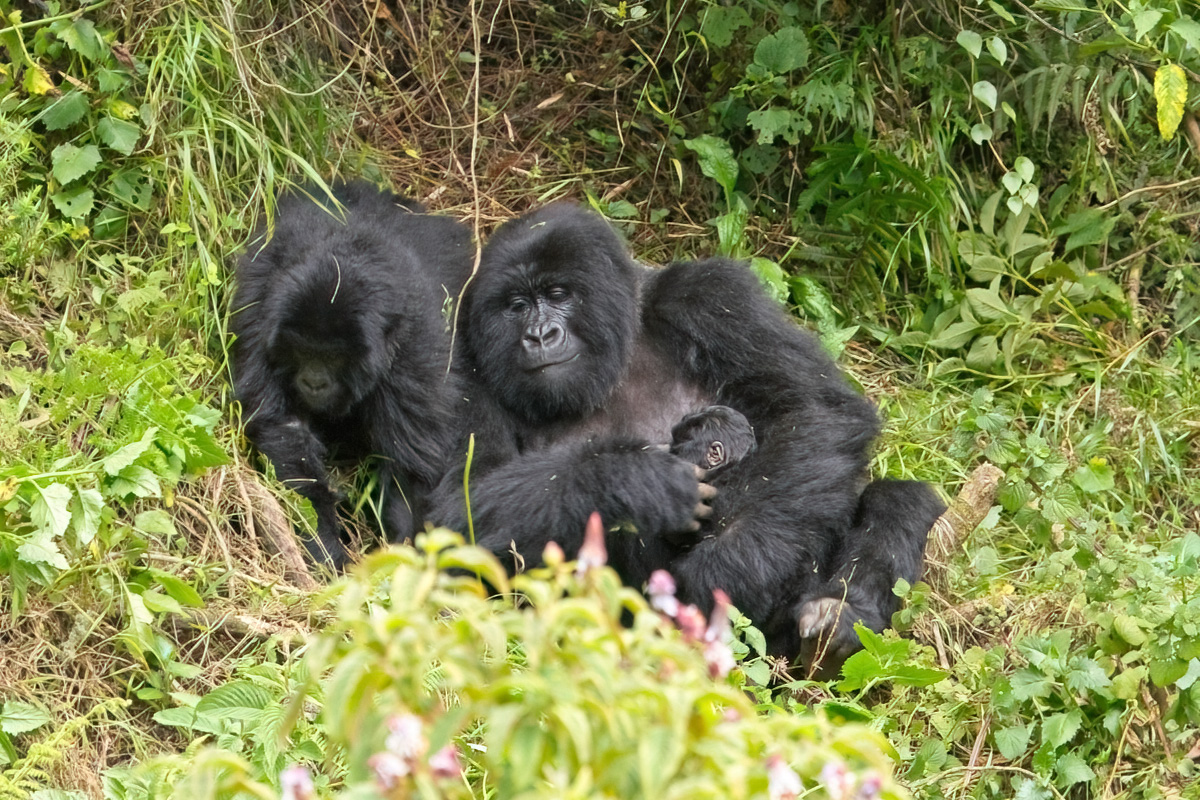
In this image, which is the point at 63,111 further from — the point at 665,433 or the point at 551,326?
the point at 665,433

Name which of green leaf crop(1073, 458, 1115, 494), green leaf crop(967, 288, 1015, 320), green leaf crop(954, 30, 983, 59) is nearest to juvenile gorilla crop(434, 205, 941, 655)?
green leaf crop(1073, 458, 1115, 494)

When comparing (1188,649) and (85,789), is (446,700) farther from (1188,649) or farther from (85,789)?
(1188,649)

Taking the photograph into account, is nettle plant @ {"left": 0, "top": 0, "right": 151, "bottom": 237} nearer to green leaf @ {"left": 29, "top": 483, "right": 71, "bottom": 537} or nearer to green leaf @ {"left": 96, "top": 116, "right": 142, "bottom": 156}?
green leaf @ {"left": 96, "top": 116, "right": 142, "bottom": 156}

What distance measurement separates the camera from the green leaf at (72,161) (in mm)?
3750

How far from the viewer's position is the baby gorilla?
3.86 metres

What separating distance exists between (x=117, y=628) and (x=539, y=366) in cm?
143

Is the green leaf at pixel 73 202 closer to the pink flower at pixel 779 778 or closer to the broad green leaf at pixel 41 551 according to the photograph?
the broad green leaf at pixel 41 551

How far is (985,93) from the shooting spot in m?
4.60

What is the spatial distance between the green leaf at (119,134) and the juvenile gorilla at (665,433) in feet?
3.68

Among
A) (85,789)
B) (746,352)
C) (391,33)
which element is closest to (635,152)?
(391,33)

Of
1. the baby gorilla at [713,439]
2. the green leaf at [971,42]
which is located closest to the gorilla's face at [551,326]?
the baby gorilla at [713,439]

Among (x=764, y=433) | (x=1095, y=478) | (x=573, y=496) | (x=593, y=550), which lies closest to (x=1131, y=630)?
(x=1095, y=478)

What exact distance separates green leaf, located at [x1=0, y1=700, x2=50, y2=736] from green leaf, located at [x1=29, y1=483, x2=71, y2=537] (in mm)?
389

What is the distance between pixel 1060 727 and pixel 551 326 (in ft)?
5.99
